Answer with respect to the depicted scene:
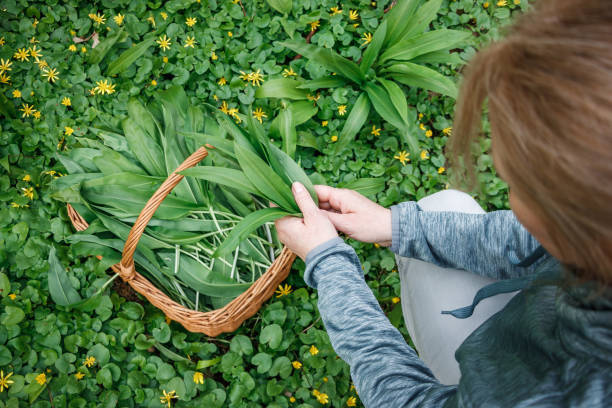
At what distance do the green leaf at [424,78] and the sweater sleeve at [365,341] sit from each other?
718mm

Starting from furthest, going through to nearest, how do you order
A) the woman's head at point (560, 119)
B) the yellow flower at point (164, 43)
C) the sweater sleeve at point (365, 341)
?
the yellow flower at point (164, 43) → the sweater sleeve at point (365, 341) → the woman's head at point (560, 119)

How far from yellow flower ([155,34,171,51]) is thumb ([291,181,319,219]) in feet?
2.71

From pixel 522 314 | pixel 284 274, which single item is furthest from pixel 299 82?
pixel 522 314

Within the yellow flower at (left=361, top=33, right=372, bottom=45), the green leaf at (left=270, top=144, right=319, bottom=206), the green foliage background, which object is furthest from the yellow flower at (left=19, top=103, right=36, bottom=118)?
the yellow flower at (left=361, top=33, right=372, bottom=45)

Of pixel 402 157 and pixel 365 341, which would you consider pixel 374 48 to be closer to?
pixel 402 157

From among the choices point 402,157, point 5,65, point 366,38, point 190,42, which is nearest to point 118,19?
point 190,42

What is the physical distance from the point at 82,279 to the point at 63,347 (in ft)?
0.62

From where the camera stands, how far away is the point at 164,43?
1472 millimetres

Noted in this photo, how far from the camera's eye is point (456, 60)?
1.38 metres

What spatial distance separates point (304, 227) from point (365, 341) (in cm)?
27

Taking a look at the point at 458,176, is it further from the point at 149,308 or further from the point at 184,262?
the point at 149,308

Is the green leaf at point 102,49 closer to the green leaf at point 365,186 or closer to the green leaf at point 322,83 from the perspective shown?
the green leaf at point 322,83

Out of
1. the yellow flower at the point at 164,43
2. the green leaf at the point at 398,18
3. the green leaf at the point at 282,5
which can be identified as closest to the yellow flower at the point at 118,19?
the yellow flower at the point at 164,43

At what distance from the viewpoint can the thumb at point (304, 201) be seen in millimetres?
945
